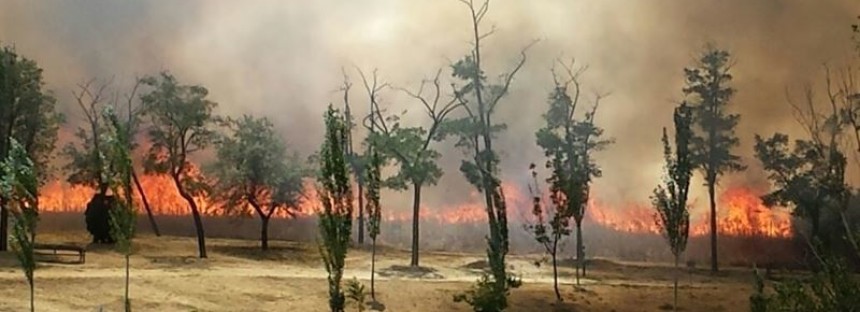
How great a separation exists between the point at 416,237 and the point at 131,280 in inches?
538

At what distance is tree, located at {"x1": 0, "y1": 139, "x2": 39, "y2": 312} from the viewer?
19922mm

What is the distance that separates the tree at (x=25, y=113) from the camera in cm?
3309

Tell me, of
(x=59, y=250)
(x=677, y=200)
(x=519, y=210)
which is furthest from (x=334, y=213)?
(x=519, y=210)

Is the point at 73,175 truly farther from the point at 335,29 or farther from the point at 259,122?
the point at 335,29

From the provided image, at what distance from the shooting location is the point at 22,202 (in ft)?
66.1

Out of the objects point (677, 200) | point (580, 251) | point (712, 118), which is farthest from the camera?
point (712, 118)

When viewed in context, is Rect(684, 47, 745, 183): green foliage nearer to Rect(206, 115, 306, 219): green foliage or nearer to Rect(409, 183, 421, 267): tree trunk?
Rect(409, 183, 421, 267): tree trunk

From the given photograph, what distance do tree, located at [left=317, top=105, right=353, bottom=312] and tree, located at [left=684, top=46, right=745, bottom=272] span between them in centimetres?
2265

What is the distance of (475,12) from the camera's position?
40.7 meters

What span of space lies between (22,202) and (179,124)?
18.6 metres

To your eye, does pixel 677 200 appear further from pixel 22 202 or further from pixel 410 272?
pixel 22 202

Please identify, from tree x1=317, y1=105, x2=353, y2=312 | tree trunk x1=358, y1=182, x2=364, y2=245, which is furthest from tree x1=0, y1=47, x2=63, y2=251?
tree x1=317, y1=105, x2=353, y2=312

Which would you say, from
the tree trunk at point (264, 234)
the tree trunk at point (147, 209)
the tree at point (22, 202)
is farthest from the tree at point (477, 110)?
the tree at point (22, 202)

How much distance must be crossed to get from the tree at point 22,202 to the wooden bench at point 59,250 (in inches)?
451
